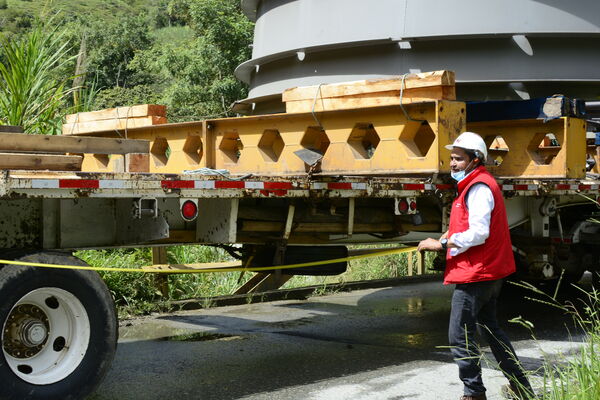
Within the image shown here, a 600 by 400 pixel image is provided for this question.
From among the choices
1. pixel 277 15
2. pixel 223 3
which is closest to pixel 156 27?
pixel 223 3

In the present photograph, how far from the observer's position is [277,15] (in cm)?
1036

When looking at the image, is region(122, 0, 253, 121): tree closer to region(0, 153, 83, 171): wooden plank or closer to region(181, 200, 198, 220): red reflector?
region(181, 200, 198, 220): red reflector

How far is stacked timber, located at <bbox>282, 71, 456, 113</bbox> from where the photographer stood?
6648 mm

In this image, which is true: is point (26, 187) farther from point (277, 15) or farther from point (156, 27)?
point (156, 27)

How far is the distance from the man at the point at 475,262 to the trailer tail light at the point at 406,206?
1.52 metres

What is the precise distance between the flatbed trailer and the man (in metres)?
1.07

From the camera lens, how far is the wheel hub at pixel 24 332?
5.12m

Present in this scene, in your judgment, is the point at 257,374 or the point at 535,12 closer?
the point at 257,374

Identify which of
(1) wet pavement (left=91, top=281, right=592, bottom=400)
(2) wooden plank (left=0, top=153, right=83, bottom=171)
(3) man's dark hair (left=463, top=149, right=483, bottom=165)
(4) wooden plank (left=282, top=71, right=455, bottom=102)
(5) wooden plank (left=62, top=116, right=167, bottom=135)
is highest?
(4) wooden plank (left=282, top=71, right=455, bottom=102)

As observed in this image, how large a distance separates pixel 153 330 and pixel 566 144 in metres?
4.56

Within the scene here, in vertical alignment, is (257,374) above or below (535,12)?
below

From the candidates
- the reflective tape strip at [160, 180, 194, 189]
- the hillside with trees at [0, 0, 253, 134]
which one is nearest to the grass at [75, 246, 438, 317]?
the hillside with trees at [0, 0, 253, 134]

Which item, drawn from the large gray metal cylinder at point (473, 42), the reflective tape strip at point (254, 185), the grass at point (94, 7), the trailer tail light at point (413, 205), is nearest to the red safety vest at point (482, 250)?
the reflective tape strip at point (254, 185)

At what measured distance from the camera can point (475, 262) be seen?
554 centimetres
